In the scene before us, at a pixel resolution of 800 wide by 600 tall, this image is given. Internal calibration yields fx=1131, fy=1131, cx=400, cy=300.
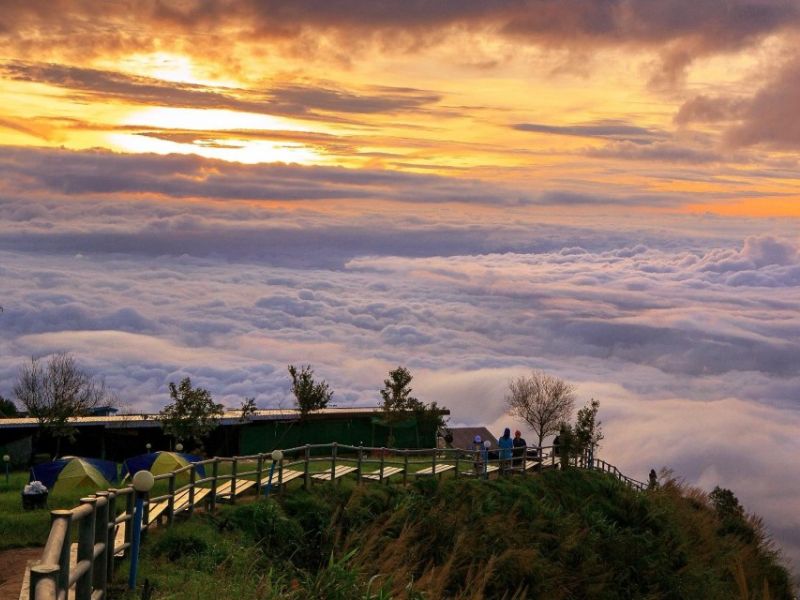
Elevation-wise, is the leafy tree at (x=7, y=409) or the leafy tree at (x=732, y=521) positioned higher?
the leafy tree at (x=7, y=409)

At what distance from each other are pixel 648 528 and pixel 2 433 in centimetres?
3003

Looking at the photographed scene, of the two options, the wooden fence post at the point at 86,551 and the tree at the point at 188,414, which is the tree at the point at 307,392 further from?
the wooden fence post at the point at 86,551

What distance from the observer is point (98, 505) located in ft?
40.5

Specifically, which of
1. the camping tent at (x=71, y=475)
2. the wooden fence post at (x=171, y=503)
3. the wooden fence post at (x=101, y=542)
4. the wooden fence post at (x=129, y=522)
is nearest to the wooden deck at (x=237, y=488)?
the wooden fence post at (x=171, y=503)

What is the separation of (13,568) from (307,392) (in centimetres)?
3907

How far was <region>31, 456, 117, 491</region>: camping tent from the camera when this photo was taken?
97.4 ft

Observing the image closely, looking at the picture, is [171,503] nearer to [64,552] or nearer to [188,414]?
[64,552]

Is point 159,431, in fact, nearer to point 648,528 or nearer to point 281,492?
point 648,528

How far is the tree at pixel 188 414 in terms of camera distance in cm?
5022

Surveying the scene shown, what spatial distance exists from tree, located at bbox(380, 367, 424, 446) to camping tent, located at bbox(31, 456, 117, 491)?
24.9 m

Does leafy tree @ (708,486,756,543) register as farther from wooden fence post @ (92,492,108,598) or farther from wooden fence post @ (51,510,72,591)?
wooden fence post @ (51,510,72,591)

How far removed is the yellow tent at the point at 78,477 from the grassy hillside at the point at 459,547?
724 cm

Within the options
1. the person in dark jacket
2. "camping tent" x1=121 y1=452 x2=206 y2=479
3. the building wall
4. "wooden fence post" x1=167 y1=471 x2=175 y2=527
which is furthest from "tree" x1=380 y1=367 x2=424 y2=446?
"wooden fence post" x1=167 y1=471 x2=175 y2=527

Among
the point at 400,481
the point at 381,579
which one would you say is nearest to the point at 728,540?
the point at 400,481
